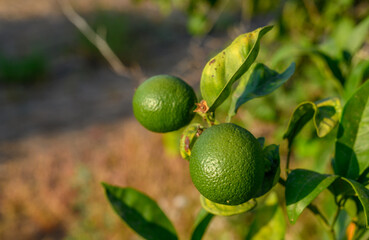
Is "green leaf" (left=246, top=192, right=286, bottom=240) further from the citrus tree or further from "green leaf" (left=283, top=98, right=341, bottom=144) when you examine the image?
"green leaf" (left=283, top=98, right=341, bottom=144)

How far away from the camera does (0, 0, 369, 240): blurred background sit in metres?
2.06

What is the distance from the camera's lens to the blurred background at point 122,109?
2.06 meters

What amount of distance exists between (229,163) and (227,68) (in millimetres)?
193

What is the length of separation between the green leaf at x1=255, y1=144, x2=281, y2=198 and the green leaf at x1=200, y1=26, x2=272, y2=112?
0.14m

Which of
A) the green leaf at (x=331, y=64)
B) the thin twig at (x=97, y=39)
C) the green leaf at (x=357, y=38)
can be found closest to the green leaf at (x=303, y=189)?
the green leaf at (x=331, y=64)

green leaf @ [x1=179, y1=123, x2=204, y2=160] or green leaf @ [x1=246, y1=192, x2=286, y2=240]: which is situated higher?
green leaf @ [x1=179, y1=123, x2=204, y2=160]

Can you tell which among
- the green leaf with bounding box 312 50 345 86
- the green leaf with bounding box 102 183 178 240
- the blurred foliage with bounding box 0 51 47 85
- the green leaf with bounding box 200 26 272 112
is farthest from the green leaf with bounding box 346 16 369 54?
the blurred foliage with bounding box 0 51 47 85

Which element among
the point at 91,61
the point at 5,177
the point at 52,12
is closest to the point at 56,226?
the point at 5,177

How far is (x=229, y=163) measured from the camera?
60 cm

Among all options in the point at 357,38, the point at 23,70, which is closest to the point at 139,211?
the point at 357,38

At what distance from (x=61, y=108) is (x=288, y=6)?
3.54m

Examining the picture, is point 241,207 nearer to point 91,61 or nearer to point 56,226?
point 56,226

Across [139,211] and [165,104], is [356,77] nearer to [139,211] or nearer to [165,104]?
[165,104]

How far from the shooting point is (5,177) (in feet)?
11.4
